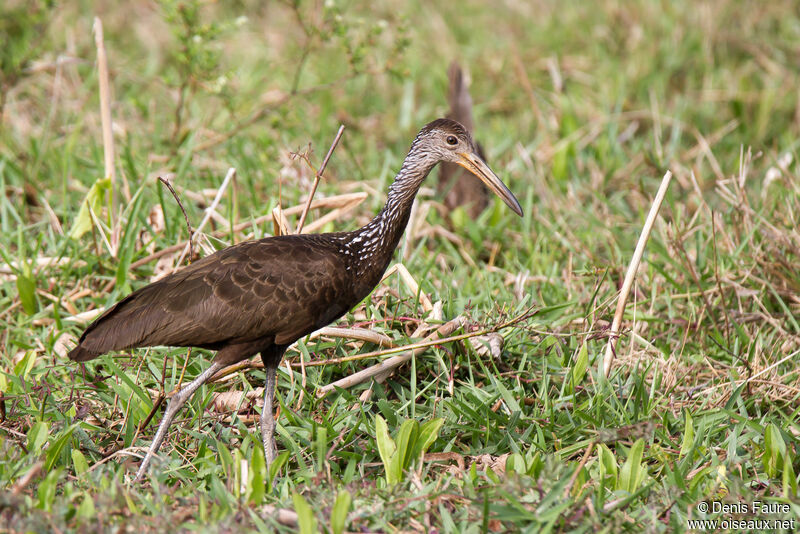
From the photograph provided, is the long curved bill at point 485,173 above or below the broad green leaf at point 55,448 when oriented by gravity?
above

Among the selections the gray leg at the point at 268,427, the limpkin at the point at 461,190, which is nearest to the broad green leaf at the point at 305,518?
the gray leg at the point at 268,427

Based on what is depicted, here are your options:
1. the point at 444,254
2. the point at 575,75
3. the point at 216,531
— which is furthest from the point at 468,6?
the point at 216,531

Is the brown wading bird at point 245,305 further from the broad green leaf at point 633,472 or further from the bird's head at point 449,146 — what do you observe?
the broad green leaf at point 633,472

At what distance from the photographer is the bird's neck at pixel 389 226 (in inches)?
164

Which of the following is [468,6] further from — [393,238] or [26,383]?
[26,383]

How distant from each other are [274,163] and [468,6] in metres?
3.87

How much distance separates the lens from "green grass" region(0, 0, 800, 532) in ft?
11.7

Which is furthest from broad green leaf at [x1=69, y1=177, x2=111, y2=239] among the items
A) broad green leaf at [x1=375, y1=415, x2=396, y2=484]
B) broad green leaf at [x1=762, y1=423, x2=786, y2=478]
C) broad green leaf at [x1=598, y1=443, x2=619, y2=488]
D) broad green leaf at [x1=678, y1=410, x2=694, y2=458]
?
broad green leaf at [x1=762, y1=423, x2=786, y2=478]

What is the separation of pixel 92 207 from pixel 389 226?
2067mm

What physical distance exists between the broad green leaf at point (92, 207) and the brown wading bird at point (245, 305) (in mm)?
1461

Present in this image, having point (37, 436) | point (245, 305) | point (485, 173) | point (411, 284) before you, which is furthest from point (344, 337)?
point (37, 436)

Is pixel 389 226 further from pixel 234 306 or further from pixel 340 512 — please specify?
pixel 340 512

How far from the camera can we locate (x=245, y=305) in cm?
391

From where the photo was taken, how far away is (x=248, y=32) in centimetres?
908
